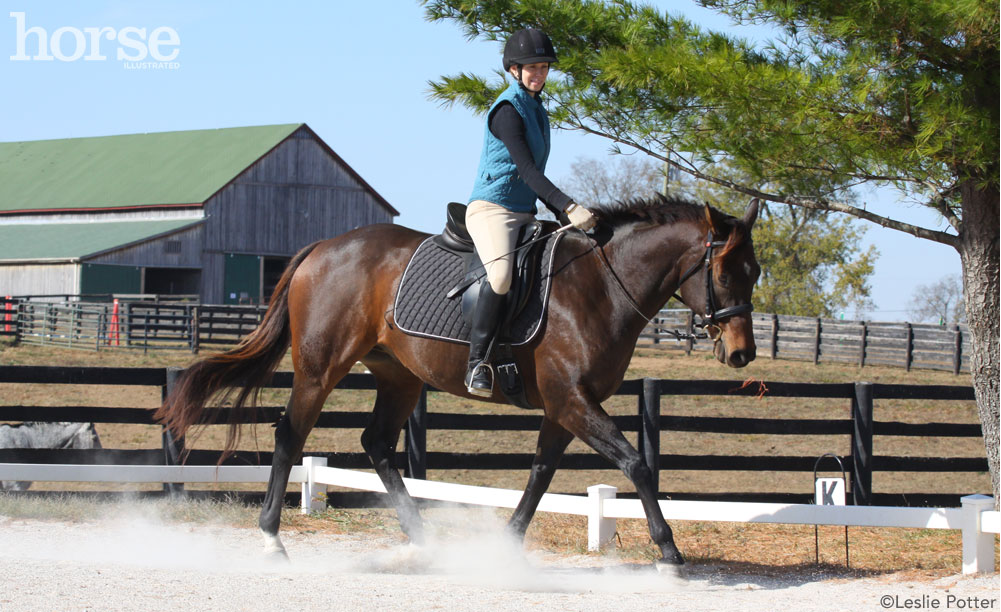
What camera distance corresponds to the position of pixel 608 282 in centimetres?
583

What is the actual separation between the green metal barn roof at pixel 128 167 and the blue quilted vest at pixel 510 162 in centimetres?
3835

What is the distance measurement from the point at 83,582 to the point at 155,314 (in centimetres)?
2515

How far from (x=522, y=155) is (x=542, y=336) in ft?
3.38

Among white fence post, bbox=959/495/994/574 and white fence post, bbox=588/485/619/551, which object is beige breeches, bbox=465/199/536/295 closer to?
white fence post, bbox=588/485/619/551

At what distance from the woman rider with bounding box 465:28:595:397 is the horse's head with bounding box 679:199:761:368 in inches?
26.8

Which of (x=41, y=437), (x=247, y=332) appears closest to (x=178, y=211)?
(x=247, y=332)

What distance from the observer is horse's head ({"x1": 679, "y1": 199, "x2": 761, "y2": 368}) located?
17.8 ft

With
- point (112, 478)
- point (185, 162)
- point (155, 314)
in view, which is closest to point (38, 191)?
point (185, 162)

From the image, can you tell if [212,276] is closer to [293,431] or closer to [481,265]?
[293,431]

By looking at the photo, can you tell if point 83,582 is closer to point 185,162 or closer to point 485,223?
point 485,223

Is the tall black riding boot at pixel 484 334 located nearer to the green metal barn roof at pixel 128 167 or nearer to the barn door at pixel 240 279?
the barn door at pixel 240 279

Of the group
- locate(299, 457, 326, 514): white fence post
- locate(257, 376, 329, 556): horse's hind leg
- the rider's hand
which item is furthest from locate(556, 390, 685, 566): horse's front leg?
locate(299, 457, 326, 514): white fence post

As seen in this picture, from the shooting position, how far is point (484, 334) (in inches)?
229

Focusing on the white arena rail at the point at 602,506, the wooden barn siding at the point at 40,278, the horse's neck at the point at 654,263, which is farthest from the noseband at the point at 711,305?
the wooden barn siding at the point at 40,278
